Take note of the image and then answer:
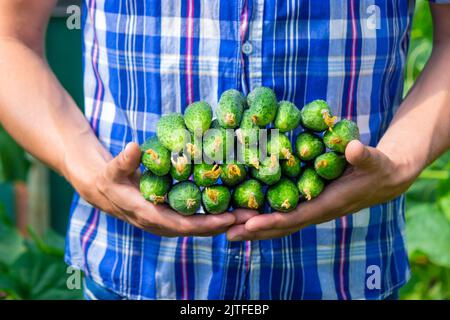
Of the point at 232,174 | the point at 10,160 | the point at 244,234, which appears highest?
the point at 232,174

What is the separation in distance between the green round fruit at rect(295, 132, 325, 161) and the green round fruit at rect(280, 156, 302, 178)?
0.05 feet

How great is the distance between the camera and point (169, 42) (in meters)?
1.50

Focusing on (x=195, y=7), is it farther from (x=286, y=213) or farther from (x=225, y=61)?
(x=286, y=213)

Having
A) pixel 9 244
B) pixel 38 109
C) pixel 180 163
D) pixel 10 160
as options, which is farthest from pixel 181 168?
pixel 10 160

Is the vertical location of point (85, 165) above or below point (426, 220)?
above

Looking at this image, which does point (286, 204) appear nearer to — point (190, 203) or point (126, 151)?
point (190, 203)

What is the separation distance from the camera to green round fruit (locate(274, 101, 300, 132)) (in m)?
1.35

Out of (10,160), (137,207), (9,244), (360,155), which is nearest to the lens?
(360,155)

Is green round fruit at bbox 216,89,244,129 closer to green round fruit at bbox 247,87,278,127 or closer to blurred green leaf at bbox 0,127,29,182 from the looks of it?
green round fruit at bbox 247,87,278,127

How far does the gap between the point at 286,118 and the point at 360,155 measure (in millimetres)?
148

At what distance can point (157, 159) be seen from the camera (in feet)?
4.38

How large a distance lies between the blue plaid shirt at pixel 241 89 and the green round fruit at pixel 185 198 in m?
0.20

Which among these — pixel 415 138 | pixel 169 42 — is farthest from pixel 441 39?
pixel 169 42
